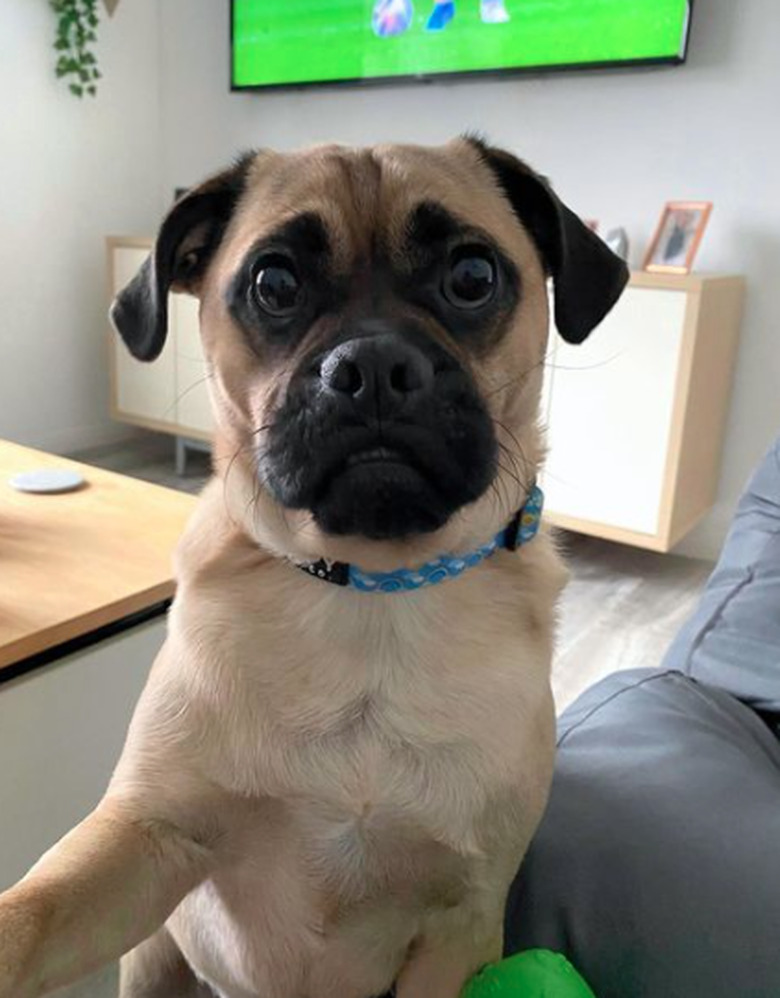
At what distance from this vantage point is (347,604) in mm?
892

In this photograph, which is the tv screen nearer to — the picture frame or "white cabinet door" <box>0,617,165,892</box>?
the picture frame

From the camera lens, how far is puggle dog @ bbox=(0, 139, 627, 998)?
0.76m

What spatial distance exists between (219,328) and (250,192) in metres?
0.15

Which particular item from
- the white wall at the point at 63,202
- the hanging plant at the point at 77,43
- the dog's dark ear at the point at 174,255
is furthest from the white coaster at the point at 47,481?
the hanging plant at the point at 77,43

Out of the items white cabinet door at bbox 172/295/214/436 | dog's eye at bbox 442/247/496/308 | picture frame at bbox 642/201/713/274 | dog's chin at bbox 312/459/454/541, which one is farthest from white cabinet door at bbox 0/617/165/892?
white cabinet door at bbox 172/295/214/436

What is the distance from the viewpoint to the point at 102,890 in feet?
2.44

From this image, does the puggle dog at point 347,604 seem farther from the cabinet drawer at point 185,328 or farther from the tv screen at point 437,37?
the cabinet drawer at point 185,328

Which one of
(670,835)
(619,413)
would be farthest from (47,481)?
(619,413)

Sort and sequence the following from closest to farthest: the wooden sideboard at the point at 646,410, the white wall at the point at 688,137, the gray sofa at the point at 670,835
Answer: the gray sofa at the point at 670,835, the wooden sideboard at the point at 646,410, the white wall at the point at 688,137

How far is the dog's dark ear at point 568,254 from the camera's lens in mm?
928

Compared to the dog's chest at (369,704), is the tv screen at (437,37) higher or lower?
higher

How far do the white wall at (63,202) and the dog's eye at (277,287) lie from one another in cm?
324

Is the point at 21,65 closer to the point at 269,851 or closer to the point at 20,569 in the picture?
the point at 20,569

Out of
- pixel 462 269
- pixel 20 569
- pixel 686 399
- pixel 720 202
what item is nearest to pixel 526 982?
pixel 462 269
